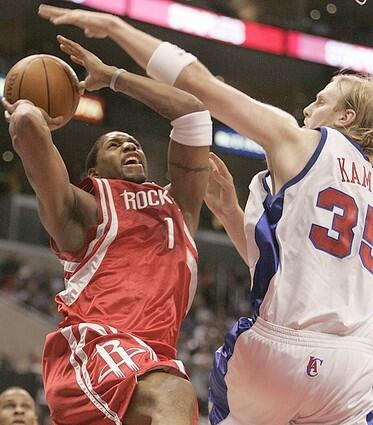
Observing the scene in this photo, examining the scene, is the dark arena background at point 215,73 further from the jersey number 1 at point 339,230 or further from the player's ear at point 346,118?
the jersey number 1 at point 339,230

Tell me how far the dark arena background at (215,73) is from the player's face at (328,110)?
23.0 feet

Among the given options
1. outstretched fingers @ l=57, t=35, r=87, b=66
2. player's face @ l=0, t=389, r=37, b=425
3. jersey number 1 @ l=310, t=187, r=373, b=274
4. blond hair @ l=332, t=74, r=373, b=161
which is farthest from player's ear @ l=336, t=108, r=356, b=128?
player's face @ l=0, t=389, r=37, b=425

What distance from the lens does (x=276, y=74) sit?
14336 millimetres

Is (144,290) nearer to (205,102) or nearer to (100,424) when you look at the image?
(100,424)

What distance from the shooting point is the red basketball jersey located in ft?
12.6

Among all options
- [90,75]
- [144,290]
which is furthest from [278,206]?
[90,75]

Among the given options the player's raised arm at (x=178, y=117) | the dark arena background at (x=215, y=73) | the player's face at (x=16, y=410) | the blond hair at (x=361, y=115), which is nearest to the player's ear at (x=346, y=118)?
the blond hair at (x=361, y=115)

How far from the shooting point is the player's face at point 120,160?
430cm

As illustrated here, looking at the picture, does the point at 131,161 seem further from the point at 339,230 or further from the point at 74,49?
the point at 339,230

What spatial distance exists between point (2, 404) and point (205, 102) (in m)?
3.08

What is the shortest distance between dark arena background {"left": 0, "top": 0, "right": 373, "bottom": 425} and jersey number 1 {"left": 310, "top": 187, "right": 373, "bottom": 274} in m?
7.46

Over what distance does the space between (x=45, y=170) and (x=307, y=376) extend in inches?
48.7

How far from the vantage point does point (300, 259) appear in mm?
3420

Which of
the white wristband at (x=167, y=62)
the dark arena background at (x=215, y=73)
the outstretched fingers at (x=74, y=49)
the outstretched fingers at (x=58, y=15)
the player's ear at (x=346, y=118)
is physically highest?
the outstretched fingers at (x=58, y=15)
